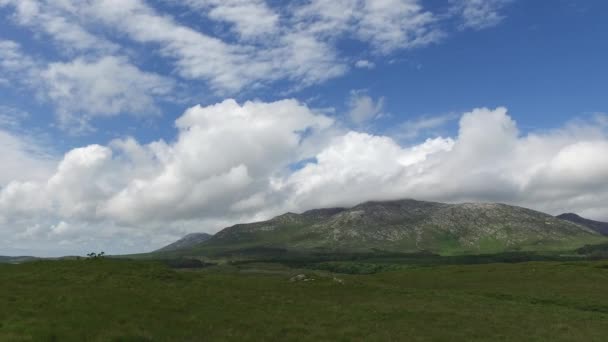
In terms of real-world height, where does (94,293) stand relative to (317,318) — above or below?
above

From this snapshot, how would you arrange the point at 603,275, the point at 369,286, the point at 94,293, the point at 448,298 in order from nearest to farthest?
the point at 94,293 → the point at 448,298 → the point at 369,286 → the point at 603,275

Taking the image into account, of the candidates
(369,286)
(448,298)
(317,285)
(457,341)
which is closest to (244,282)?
(317,285)

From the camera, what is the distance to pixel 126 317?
1278 inches

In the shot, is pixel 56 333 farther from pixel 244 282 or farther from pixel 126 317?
pixel 244 282

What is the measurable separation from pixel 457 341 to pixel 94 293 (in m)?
33.4

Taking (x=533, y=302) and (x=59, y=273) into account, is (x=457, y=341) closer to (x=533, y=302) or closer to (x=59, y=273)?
(x=533, y=302)

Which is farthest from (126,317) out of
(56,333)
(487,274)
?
(487,274)

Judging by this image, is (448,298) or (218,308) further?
(448,298)

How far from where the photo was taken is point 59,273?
56438mm

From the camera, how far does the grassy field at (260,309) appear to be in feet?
99.4

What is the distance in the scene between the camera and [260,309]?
1642 inches

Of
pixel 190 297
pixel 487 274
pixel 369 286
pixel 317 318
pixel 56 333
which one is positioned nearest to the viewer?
pixel 56 333

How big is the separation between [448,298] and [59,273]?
50412 millimetres

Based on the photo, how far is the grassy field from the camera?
3030cm
